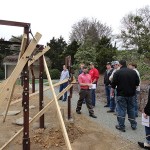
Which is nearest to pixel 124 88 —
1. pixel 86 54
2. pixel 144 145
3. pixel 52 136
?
pixel 144 145

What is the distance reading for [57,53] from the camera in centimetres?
3938

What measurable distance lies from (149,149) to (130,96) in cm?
176

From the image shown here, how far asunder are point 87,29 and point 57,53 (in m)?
11.1

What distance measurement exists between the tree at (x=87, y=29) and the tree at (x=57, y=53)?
18.6 ft

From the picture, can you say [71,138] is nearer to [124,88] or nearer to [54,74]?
[124,88]

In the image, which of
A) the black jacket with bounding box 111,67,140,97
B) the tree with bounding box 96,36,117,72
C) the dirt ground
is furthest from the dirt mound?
the tree with bounding box 96,36,117,72

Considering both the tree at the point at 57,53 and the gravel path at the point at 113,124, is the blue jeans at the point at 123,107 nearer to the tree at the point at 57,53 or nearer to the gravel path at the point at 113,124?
the gravel path at the point at 113,124

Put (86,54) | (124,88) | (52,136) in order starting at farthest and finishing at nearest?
(86,54), (124,88), (52,136)

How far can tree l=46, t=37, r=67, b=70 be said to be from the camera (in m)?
37.8

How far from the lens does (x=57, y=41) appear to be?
41.8 m

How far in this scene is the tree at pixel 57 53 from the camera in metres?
37.8

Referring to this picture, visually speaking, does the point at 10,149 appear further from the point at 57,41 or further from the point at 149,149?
the point at 57,41

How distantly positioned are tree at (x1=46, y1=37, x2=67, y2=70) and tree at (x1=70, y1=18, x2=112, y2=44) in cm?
566

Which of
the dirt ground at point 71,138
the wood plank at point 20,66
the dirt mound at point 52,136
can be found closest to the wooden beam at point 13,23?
the wood plank at point 20,66
